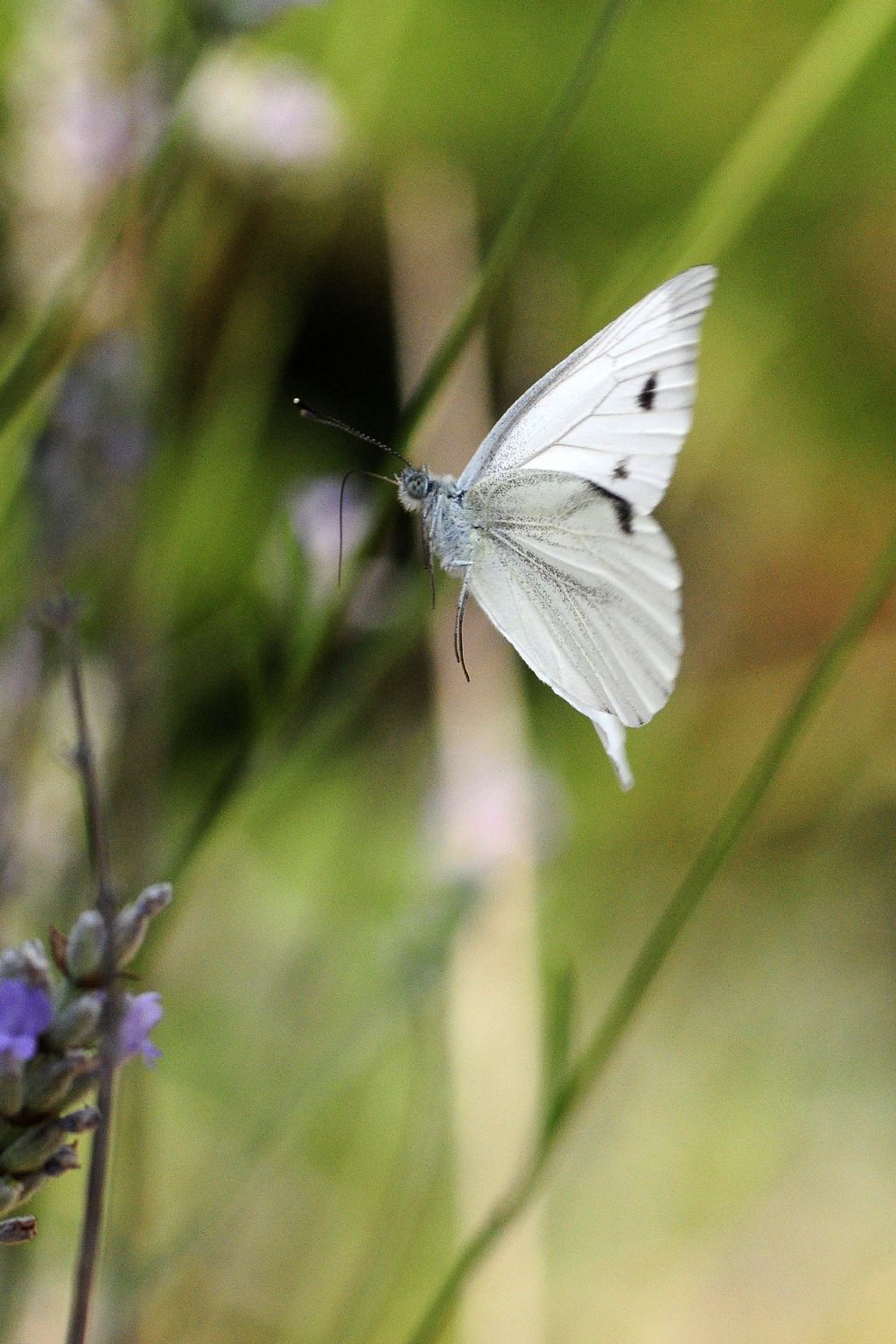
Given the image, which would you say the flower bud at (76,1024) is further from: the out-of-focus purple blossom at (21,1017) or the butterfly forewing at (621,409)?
the butterfly forewing at (621,409)

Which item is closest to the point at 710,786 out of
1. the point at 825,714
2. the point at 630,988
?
the point at 825,714

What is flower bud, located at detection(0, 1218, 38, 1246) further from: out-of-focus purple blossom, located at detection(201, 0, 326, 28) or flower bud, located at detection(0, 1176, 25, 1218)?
out-of-focus purple blossom, located at detection(201, 0, 326, 28)

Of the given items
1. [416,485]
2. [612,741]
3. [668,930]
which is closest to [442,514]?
[416,485]

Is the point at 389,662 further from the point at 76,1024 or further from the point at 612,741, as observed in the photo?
the point at 76,1024

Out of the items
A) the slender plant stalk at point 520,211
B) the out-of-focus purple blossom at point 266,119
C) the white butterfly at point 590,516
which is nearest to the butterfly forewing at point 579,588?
the white butterfly at point 590,516

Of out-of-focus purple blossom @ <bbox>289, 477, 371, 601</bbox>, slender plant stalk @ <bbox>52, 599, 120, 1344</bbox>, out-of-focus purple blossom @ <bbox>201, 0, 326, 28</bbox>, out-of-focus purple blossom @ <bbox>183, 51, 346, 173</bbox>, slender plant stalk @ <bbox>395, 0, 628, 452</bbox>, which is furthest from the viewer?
out-of-focus purple blossom @ <bbox>183, 51, 346, 173</bbox>

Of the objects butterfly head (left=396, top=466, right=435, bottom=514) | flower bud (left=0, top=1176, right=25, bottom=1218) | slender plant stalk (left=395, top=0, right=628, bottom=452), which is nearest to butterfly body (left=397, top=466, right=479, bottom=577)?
butterfly head (left=396, top=466, right=435, bottom=514)

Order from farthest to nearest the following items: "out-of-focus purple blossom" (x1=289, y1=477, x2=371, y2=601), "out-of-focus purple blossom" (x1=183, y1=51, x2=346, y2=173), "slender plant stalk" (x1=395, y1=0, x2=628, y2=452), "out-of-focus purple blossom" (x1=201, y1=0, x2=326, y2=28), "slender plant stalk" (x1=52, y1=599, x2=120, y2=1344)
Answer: "out-of-focus purple blossom" (x1=183, y1=51, x2=346, y2=173), "out-of-focus purple blossom" (x1=289, y1=477, x2=371, y2=601), "out-of-focus purple blossom" (x1=201, y1=0, x2=326, y2=28), "slender plant stalk" (x1=395, y1=0, x2=628, y2=452), "slender plant stalk" (x1=52, y1=599, x2=120, y2=1344)
